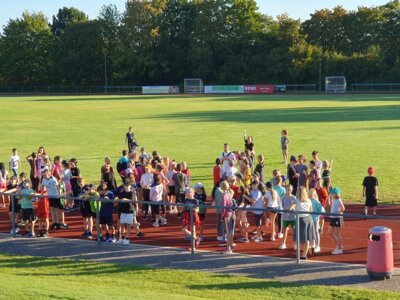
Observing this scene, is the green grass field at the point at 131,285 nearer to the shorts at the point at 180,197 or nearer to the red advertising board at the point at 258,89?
the shorts at the point at 180,197

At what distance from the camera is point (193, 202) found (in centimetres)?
1388

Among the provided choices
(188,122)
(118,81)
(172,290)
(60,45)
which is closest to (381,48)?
(118,81)

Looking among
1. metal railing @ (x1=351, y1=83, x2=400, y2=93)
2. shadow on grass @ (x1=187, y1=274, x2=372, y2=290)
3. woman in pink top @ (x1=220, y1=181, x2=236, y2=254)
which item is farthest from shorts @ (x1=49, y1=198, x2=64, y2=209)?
metal railing @ (x1=351, y1=83, x2=400, y2=93)

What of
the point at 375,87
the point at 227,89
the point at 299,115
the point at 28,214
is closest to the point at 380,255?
the point at 28,214

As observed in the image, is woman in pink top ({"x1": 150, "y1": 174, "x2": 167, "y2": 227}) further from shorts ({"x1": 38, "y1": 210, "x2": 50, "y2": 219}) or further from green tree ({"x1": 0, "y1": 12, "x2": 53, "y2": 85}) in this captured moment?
green tree ({"x1": 0, "y1": 12, "x2": 53, "y2": 85})

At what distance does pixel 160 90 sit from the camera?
10688 cm

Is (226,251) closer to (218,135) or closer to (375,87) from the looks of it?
(218,135)

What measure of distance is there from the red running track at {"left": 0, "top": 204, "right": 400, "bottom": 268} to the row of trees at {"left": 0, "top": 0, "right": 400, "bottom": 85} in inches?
3324

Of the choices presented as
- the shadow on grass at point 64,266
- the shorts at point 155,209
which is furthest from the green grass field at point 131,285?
the shorts at point 155,209

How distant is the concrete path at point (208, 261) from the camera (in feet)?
37.3

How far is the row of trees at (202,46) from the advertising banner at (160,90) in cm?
456

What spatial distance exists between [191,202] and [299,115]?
1503 inches

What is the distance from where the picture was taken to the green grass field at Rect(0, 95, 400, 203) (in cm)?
2611

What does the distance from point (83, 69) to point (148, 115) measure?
6370 centimetres
